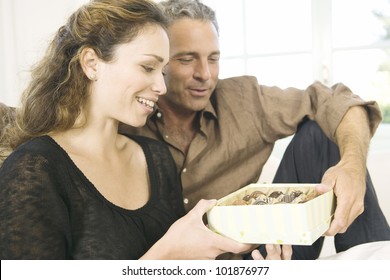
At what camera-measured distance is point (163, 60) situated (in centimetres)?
107

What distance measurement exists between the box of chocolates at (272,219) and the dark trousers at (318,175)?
341mm

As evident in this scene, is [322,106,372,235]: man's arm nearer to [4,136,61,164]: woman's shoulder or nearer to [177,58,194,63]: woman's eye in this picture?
[177,58,194,63]: woman's eye

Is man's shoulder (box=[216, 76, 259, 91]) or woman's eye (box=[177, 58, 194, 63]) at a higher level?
woman's eye (box=[177, 58, 194, 63])

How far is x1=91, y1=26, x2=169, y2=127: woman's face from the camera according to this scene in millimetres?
1028

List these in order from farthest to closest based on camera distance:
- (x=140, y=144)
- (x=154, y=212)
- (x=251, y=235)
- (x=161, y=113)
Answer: (x=161, y=113) < (x=140, y=144) < (x=154, y=212) < (x=251, y=235)

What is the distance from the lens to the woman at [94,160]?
2.91 ft

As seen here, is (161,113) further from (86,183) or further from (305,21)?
(305,21)

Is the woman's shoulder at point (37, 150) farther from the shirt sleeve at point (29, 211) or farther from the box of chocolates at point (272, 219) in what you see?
the box of chocolates at point (272, 219)

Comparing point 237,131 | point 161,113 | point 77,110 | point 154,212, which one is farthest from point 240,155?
point 77,110

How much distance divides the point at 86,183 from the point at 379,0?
2029 millimetres

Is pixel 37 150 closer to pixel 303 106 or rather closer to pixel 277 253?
pixel 277 253

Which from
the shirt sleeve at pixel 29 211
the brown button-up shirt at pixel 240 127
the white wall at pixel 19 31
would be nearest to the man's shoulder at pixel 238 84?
the brown button-up shirt at pixel 240 127

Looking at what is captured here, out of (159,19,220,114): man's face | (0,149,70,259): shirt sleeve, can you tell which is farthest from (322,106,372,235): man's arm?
(0,149,70,259): shirt sleeve

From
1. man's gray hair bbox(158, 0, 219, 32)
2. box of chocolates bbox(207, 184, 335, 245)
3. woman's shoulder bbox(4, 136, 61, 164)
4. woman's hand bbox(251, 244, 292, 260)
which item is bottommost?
woman's hand bbox(251, 244, 292, 260)
